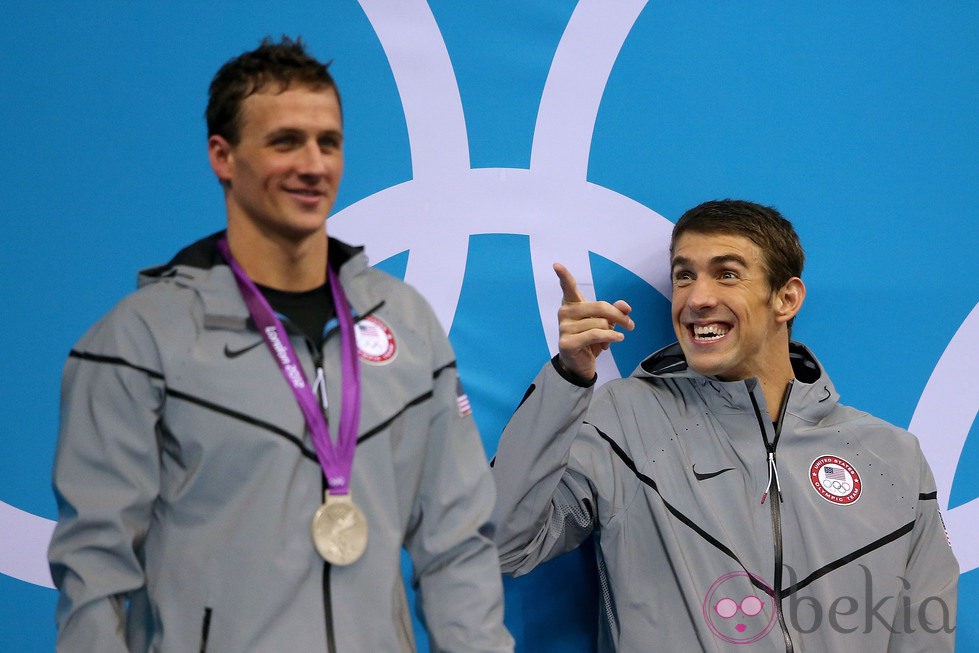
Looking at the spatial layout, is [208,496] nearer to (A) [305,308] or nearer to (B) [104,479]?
(B) [104,479]

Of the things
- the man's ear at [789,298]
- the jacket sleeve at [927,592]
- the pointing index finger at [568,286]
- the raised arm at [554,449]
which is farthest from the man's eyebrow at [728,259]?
the jacket sleeve at [927,592]

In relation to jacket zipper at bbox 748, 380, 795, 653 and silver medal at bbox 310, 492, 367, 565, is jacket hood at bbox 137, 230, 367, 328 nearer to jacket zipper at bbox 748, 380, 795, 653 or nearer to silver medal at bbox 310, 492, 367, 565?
silver medal at bbox 310, 492, 367, 565

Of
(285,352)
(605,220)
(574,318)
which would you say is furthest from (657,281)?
(285,352)

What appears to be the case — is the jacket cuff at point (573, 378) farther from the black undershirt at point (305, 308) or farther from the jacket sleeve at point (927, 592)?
the jacket sleeve at point (927, 592)

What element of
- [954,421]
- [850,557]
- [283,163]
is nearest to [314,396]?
[283,163]

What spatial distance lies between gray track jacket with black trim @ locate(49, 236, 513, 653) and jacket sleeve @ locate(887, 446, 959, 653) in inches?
43.7

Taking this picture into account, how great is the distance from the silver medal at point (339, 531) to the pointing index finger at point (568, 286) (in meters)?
0.66

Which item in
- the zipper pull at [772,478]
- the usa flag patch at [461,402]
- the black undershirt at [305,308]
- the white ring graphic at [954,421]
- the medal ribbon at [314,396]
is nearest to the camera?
the medal ribbon at [314,396]

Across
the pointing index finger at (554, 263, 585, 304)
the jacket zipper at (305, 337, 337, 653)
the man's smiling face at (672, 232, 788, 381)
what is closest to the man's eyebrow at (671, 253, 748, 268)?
the man's smiling face at (672, 232, 788, 381)

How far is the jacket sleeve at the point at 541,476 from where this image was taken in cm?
217

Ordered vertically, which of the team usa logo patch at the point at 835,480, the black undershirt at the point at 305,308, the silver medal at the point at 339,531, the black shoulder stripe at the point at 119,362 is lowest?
the silver medal at the point at 339,531

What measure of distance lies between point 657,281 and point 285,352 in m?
1.29

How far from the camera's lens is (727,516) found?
2.34 m

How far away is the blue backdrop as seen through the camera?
2318mm
